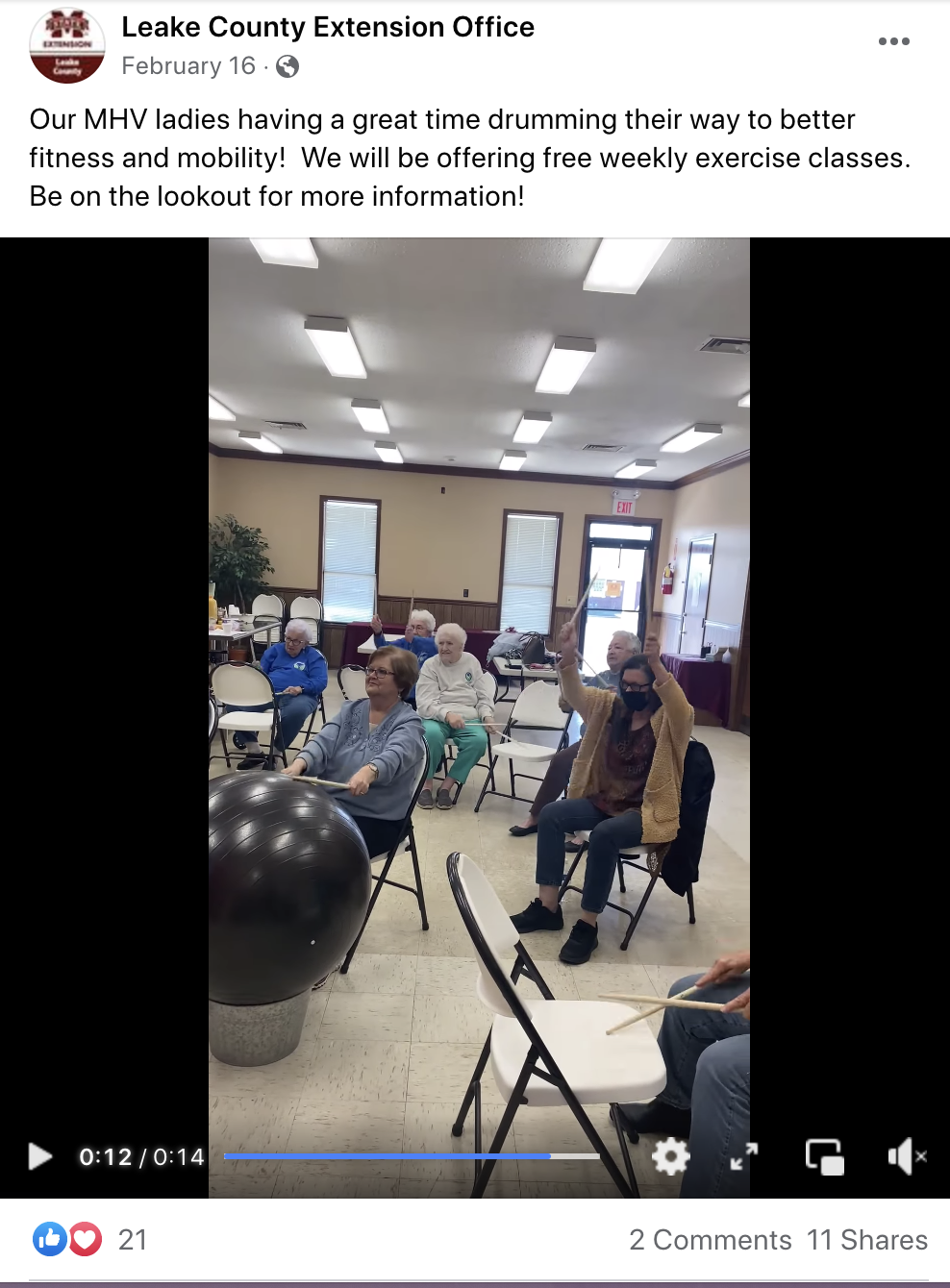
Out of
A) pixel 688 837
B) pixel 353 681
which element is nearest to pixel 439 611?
pixel 353 681

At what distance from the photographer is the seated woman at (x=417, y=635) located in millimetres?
3184

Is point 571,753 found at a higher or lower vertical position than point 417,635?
lower

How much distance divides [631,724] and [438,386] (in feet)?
7.24

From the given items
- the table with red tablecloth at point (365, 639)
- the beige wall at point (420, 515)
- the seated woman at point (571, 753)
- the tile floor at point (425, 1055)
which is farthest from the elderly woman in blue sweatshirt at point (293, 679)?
the seated woman at point (571, 753)

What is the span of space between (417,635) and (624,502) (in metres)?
1.93

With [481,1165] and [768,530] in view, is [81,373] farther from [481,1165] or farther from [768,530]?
[481,1165]

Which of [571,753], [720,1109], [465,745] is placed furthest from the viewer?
[465,745]

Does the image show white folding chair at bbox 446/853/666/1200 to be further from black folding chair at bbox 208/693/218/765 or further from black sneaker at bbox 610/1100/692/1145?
black folding chair at bbox 208/693/218/765

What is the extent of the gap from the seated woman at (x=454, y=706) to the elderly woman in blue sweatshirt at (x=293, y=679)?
687mm

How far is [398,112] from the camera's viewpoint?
81 cm

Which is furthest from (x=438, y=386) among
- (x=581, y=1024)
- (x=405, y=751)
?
(x=581, y=1024)

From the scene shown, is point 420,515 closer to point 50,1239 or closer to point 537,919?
point 537,919

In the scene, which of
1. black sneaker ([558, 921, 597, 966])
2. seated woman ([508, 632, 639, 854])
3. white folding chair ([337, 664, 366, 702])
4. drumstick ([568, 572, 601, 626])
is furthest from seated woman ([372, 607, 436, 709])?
black sneaker ([558, 921, 597, 966])

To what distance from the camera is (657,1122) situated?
54.7 inches
